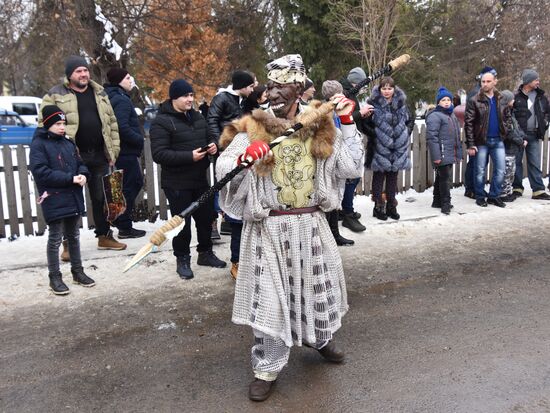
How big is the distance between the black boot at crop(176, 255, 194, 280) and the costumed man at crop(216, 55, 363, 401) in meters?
2.06

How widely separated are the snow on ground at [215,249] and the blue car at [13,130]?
17.0 meters

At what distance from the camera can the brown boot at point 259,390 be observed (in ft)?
10.3

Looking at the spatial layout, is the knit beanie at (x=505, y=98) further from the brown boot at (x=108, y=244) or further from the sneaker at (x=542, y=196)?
the brown boot at (x=108, y=244)

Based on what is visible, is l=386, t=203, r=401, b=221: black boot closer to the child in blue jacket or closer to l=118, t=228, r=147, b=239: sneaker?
l=118, t=228, r=147, b=239: sneaker

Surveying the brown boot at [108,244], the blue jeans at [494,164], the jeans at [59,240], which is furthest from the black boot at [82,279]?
the blue jeans at [494,164]

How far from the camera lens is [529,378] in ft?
10.9

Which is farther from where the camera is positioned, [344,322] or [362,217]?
[362,217]

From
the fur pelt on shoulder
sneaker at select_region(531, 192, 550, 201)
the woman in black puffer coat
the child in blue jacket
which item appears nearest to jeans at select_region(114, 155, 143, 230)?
the child in blue jacket

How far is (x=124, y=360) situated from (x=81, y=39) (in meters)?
5.41

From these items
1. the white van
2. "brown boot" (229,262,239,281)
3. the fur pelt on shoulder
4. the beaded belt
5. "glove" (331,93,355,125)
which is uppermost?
the white van

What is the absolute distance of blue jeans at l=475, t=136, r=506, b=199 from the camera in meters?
7.95

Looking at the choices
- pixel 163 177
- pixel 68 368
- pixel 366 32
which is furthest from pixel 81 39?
pixel 366 32

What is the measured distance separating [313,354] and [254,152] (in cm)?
165

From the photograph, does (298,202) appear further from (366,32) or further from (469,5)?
(469,5)
